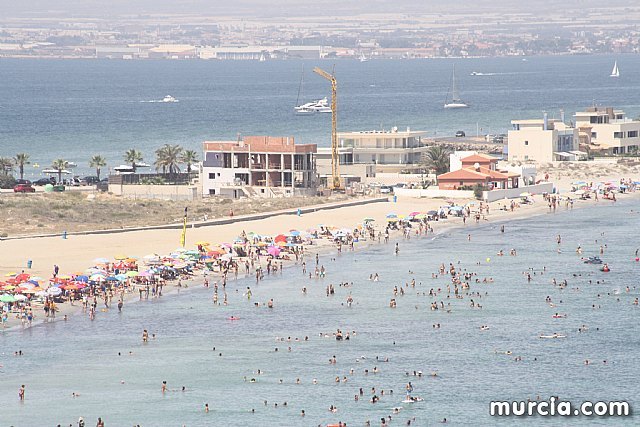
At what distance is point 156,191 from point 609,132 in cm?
5675

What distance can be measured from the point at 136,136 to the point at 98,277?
112 m

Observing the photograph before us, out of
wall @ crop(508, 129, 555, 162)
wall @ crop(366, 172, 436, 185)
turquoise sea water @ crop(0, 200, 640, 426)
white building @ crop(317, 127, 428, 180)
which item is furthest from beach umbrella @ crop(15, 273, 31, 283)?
wall @ crop(508, 129, 555, 162)

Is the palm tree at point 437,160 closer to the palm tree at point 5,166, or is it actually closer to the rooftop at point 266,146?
the rooftop at point 266,146

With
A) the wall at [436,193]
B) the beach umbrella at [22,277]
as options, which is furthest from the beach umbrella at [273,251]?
the wall at [436,193]

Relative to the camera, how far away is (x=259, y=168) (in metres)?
106

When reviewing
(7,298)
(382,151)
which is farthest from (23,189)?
(7,298)

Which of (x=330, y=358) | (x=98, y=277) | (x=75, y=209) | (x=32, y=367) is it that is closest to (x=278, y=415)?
(x=330, y=358)

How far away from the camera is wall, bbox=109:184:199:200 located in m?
104

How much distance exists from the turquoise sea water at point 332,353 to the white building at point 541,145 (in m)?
58.7

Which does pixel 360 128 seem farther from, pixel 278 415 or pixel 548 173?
pixel 278 415

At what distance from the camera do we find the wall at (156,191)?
340ft

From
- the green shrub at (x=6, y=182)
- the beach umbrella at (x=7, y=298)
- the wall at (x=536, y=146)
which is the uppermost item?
the wall at (x=536, y=146)

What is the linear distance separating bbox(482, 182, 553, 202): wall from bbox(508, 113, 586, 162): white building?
21206mm

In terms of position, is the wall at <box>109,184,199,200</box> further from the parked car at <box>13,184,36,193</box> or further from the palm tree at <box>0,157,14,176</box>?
the palm tree at <box>0,157,14,176</box>
